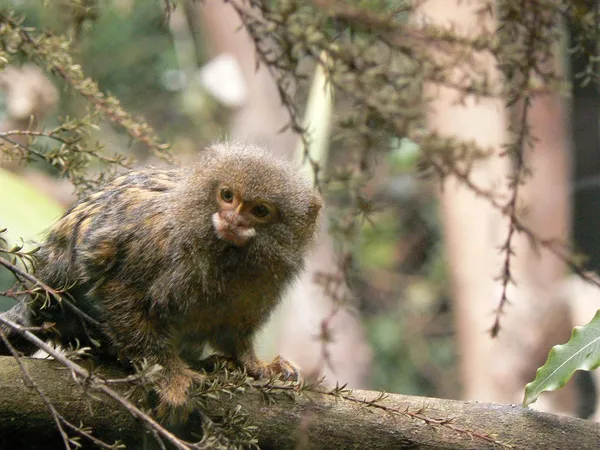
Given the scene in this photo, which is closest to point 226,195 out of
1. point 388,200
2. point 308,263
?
point 308,263

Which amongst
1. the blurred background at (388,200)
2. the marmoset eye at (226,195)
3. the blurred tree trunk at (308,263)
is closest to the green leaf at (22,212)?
the blurred background at (388,200)

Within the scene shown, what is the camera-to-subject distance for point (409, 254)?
9.23 meters

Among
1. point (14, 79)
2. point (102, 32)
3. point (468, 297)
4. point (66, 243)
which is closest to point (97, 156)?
point (66, 243)

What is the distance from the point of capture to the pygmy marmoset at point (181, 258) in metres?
2.28

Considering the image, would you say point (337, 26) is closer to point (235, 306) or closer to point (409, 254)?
point (235, 306)

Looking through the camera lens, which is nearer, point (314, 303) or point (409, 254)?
point (314, 303)

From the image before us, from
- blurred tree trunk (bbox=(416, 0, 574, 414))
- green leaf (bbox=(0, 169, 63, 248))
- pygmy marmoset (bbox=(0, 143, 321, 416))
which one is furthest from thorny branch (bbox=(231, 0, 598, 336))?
blurred tree trunk (bbox=(416, 0, 574, 414))

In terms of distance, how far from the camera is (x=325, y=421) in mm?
2127

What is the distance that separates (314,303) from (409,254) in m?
2.88

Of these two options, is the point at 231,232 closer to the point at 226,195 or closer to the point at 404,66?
the point at 226,195

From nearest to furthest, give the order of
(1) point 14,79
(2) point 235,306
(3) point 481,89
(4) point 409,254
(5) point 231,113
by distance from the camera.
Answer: (2) point 235,306 → (3) point 481,89 → (1) point 14,79 → (5) point 231,113 → (4) point 409,254

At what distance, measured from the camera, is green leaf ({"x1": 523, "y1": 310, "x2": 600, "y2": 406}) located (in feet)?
6.44

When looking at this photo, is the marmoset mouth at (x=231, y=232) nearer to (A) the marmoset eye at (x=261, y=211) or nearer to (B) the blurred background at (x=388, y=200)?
(A) the marmoset eye at (x=261, y=211)

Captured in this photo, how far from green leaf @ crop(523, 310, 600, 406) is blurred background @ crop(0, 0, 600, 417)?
0.82m
